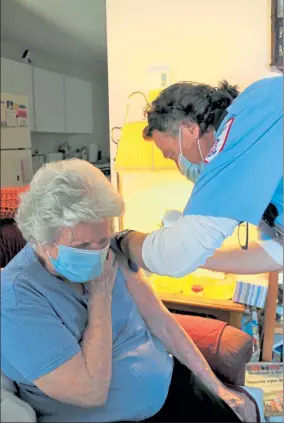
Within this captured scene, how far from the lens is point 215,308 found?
99 centimetres

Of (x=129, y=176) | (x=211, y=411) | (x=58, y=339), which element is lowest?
(x=211, y=411)

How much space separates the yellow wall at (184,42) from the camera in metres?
0.76

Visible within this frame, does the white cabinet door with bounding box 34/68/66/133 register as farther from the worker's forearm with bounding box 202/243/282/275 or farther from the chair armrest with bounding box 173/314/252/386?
the chair armrest with bounding box 173/314/252/386

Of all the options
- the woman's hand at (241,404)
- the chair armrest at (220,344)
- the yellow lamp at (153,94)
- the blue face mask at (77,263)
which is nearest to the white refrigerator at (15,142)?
the blue face mask at (77,263)

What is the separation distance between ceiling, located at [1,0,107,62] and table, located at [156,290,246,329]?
0.56 m

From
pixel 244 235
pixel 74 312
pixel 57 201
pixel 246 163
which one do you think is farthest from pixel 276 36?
pixel 74 312

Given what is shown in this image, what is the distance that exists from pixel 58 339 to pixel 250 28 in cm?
65

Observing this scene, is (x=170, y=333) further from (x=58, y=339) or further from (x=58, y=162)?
(x=58, y=162)

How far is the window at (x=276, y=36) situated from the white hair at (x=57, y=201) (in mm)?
414

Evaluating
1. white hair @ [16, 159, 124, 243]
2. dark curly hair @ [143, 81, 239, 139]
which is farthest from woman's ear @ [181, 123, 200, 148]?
white hair @ [16, 159, 124, 243]

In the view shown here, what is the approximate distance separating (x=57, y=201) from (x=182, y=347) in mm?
513

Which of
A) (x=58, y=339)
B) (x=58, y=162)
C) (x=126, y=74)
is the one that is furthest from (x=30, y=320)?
(x=126, y=74)

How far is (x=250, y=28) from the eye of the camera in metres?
0.77

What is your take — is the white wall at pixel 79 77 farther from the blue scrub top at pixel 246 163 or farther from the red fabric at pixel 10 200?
the blue scrub top at pixel 246 163
